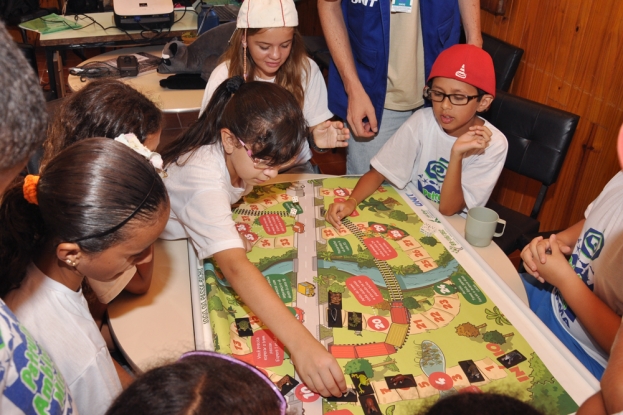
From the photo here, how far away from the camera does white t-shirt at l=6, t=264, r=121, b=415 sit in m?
1.04

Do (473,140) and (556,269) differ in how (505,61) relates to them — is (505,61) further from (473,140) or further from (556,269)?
(556,269)

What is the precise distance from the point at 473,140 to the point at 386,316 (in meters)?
0.78


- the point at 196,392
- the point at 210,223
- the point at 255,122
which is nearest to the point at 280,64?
the point at 255,122

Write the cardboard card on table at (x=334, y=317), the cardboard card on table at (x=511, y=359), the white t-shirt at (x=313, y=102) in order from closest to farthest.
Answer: the cardboard card on table at (x=511, y=359) < the cardboard card on table at (x=334, y=317) < the white t-shirt at (x=313, y=102)

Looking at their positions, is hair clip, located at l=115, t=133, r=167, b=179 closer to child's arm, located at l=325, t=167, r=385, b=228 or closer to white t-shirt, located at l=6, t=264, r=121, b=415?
white t-shirt, located at l=6, t=264, r=121, b=415

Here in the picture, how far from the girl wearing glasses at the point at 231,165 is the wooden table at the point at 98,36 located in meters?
2.16

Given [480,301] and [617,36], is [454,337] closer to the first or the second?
[480,301]

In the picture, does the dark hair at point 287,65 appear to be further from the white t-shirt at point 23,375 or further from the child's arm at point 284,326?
the white t-shirt at point 23,375

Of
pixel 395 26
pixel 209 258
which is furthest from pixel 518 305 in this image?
pixel 395 26

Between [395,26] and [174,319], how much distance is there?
1421 mm

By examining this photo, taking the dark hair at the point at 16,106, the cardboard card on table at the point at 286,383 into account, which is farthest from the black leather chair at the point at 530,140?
the dark hair at the point at 16,106

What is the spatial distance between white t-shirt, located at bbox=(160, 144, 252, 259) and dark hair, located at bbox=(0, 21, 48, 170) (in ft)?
2.70

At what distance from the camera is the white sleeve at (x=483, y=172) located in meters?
1.89

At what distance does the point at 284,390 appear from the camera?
1083 millimetres
